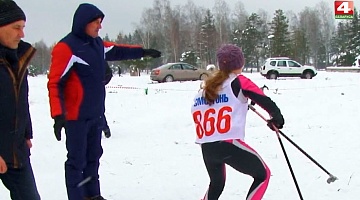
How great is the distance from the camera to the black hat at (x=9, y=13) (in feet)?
9.01

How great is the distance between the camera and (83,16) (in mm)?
3736

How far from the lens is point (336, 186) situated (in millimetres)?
4609

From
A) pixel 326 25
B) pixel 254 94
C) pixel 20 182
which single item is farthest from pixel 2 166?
pixel 326 25

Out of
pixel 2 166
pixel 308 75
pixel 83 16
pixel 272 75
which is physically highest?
pixel 83 16

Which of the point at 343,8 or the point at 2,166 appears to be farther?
the point at 343,8

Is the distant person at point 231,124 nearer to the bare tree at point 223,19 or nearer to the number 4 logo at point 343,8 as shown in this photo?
the number 4 logo at point 343,8

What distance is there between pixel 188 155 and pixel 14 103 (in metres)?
3.70

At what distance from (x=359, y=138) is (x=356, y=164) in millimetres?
1607

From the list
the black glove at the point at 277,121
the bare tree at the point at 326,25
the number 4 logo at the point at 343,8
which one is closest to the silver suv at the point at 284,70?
the number 4 logo at the point at 343,8

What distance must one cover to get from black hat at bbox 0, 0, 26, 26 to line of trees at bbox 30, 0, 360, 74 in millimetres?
46011

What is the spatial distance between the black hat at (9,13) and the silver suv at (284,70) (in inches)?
1058

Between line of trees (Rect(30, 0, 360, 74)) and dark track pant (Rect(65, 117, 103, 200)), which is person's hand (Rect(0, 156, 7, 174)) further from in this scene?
line of trees (Rect(30, 0, 360, 74))

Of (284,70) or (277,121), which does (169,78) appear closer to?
(284,70)

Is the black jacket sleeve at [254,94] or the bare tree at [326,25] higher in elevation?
the bare tree at [326,25]
